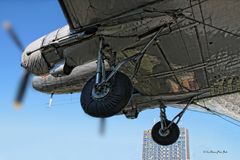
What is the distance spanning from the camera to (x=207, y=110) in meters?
10.5

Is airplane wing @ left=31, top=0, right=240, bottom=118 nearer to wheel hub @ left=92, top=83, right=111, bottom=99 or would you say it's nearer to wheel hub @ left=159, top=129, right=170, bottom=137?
wheel hub @ left=92, top=83, right=111, bottom=99

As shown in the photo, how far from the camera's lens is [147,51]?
287 inches

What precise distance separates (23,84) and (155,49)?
4206 millimetres

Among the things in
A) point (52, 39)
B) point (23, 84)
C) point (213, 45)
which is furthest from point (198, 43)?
point (23, 84)

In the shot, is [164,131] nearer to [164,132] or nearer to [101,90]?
[164,132]

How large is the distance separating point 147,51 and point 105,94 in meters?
1.72

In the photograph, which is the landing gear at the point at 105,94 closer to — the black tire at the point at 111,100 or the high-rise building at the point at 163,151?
the black tire at the point at 111,100

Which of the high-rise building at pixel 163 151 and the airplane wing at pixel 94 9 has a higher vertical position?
the high-rise building at pixel 163 151

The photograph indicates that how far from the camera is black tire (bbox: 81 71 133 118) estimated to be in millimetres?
5984

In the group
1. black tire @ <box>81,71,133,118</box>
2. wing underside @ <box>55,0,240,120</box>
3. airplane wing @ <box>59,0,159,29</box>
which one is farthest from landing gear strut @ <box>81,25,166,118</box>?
airplane wing @ <box>59,0,159,29</box>

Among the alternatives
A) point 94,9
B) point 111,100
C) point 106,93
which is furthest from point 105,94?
point 94,9

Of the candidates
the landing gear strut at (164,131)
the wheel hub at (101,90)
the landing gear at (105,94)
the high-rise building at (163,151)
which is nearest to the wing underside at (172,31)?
the landing gear at (105,94)

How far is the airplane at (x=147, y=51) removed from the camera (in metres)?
6.03

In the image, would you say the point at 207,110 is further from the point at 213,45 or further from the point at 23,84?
the point at 23,84
